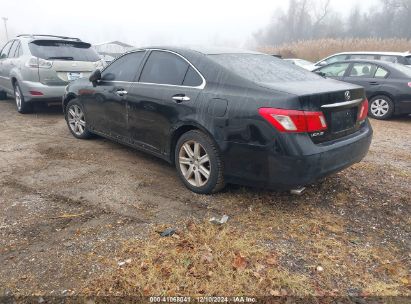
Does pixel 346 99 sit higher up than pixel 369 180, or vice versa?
pixel 346 99

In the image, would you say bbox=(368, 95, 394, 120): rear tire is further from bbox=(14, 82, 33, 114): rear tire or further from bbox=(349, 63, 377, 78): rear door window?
bbox=(14, 82, 33, 114): rear tire

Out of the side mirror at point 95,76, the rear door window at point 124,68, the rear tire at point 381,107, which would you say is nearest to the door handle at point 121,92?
the rear door window at point 124,68

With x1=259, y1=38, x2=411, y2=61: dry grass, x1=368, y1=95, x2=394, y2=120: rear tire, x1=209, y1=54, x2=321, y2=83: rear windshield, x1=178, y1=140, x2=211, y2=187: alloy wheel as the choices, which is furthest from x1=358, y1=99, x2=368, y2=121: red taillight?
x1=259, y1=38, x2=411, y2=61: dry grass

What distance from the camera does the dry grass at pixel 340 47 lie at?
93.2 feet

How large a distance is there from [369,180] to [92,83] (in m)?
3.93

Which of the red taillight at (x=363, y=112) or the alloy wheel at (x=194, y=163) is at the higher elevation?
the red taillight at (x=363, y=112)

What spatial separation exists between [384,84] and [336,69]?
147cm

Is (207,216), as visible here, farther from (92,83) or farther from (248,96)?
(92,83)

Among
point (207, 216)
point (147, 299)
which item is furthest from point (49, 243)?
point (207, 216)

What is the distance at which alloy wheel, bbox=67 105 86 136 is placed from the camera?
5.68 meters

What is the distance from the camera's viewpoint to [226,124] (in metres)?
3.32

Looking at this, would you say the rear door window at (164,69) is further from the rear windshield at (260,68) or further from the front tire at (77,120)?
the front tire at (77,120)

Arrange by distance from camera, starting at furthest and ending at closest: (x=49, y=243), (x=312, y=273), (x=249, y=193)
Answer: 1. (x=249, y=193)
2. (x=49, y=243)
3. (x=312, y=273)

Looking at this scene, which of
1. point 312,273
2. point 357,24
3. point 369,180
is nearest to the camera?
point 312,273
